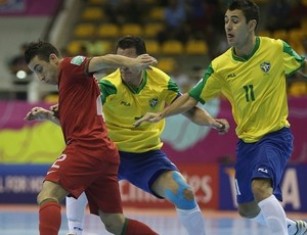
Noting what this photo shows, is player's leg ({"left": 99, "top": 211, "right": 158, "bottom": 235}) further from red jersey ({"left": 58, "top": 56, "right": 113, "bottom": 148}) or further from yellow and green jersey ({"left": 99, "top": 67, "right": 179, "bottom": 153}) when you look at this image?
yellow and green jersey ({"left": 99, "top": 67, "right": 179, "bottom": 153})

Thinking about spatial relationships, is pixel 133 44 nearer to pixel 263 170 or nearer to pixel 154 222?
pixel 263 170

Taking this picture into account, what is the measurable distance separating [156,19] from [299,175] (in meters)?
8.17

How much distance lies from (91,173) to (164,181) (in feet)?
3.40

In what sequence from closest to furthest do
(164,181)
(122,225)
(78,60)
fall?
(78,60) → (122,225) → (164,181)

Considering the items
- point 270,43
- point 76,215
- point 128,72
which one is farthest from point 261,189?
point 76,215

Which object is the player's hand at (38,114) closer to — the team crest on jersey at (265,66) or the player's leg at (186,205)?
the player's leg at (186,205)

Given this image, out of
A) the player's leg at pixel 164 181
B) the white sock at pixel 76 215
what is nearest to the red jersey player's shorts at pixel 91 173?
the player's leg at pixel 164 181

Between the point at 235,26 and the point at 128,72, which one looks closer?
the point at 235,26

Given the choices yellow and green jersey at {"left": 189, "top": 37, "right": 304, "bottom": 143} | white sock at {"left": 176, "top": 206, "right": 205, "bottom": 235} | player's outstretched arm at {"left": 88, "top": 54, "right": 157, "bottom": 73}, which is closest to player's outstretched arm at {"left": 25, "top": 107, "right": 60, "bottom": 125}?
player's outstretched arm at {"left": 88, "top": 54, "right": 157, "bottom": 73}

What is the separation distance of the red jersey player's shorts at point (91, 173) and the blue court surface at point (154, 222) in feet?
9.09

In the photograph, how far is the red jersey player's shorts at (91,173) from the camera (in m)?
6.55

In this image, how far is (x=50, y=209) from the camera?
20.7 ft

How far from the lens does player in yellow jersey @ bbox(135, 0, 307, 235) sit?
7.08 m

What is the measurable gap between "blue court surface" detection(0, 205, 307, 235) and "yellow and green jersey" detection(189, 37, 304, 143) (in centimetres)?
281
